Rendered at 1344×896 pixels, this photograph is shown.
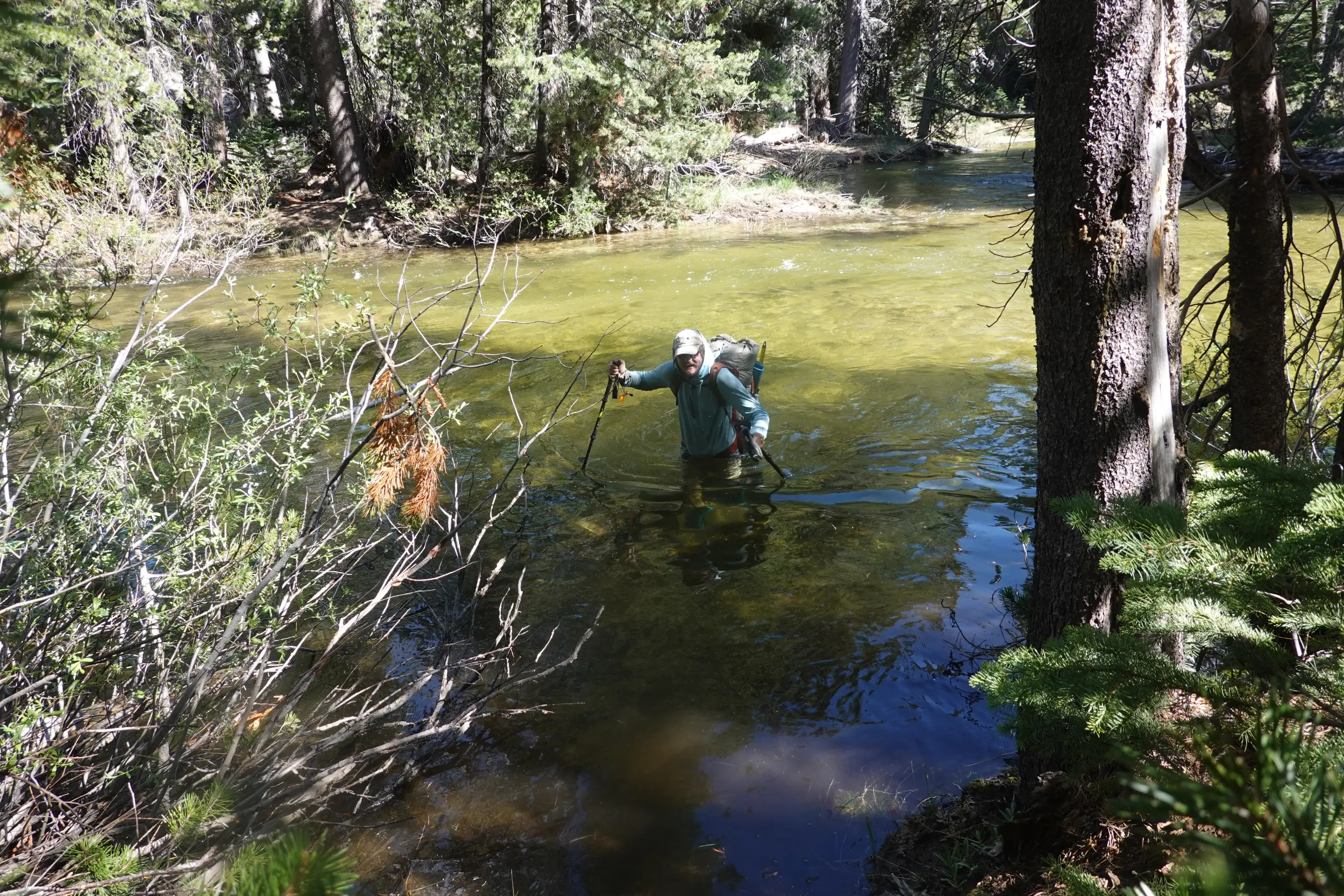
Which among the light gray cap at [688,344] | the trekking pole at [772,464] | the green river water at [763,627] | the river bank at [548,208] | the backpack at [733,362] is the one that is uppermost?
the river bank at [548,208]

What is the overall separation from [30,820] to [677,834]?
244cm

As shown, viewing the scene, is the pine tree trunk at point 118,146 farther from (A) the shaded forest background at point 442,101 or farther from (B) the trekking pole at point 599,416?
(B) the trekking pole at point 599,416

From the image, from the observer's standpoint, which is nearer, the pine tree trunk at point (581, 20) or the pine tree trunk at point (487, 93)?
the pine tree trunk at point (487, 93)

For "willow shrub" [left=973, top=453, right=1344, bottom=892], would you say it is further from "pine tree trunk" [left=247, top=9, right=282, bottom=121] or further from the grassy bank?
"pine tree trunk" [left=247, top=9, right=282, bottom=121]

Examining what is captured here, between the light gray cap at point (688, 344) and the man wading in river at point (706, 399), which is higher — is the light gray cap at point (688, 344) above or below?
above

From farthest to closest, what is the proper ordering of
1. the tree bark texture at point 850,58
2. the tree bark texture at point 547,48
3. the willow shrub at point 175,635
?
the tree bark texture at point 850,58, the tree bark texture at point 547,48, the willow shrub at point 175,635

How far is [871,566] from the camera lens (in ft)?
20.6

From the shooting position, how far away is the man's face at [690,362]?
23.3ft

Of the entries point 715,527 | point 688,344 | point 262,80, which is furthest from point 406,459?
point 262,80

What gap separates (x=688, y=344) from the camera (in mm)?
7074

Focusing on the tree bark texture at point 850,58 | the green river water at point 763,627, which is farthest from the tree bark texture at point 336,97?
the tree bark texture at point 850,58

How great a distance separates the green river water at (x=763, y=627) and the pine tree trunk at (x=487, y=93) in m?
9.00

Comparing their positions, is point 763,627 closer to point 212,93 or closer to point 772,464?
point 772,464

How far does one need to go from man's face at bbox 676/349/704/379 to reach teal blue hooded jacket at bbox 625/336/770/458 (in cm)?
4
